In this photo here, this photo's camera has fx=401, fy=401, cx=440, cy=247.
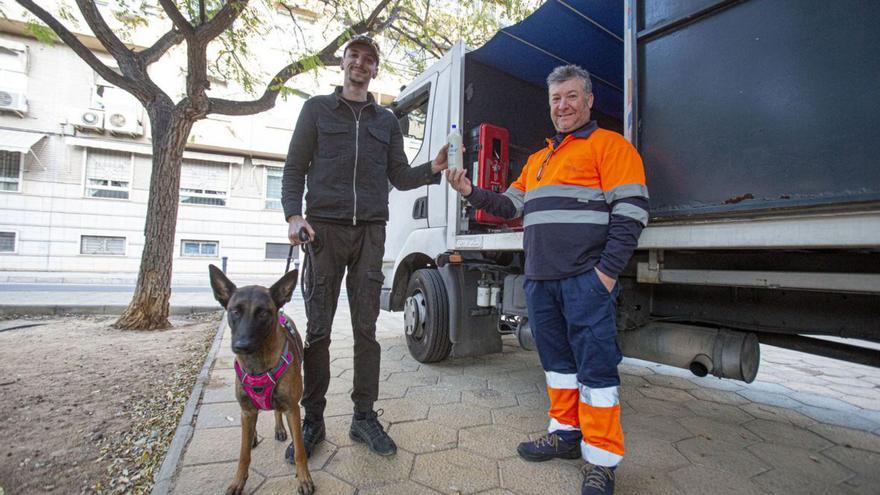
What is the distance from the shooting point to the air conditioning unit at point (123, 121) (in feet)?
46.7

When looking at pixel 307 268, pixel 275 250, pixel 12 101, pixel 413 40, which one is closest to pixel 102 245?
pixel 12 101

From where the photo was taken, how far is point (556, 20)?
3125 mm

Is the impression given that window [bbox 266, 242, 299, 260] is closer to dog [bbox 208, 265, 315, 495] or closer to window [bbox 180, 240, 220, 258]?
window [bbox 180, 240, 220, 258]

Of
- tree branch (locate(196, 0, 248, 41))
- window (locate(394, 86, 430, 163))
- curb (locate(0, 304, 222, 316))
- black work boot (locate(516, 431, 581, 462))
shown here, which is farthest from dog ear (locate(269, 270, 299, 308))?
curb (locate(0, 304, 222, 316))

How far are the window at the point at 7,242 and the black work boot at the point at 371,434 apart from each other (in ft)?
57.5

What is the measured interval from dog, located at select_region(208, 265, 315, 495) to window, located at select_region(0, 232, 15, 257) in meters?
17.3

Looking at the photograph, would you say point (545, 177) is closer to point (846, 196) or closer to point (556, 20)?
point (846, 196)

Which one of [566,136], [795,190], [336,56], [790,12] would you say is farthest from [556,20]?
[336,56]

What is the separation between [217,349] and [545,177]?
3.83 m

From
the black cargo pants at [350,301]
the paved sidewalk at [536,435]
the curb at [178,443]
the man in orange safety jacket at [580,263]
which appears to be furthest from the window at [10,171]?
the man in orange safety jacket at [580,263]

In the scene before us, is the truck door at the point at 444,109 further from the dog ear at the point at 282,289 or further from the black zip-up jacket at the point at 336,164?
the dog ear at the point at 282,289

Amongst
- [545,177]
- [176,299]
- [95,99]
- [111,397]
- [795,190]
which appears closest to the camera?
[795,190]

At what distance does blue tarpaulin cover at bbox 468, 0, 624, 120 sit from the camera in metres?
3.04

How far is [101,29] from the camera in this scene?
16.7 feet
